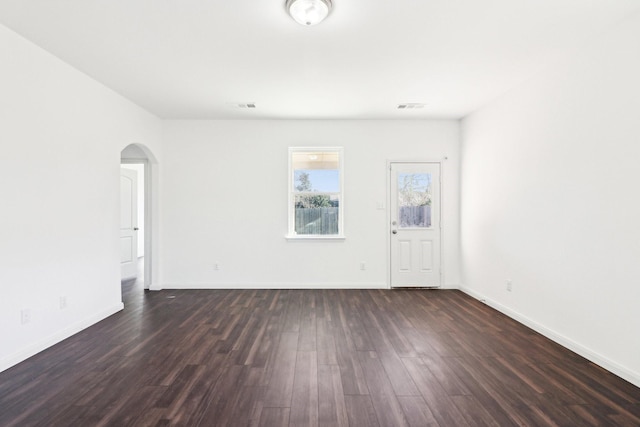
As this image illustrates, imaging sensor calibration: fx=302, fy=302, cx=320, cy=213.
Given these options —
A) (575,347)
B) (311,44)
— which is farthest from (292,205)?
(575,347)

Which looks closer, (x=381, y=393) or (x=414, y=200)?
(x=381, y=393)

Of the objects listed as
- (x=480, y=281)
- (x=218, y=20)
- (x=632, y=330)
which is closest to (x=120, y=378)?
(x=218, y=20)

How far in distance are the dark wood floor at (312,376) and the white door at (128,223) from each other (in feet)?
7.36

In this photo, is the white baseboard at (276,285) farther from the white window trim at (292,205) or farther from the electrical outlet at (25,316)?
the electrical outlet at (25,316)

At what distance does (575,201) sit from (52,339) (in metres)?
5.00

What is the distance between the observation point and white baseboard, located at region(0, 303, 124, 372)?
8.00ft

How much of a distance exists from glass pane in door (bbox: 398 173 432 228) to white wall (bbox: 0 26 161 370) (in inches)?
160

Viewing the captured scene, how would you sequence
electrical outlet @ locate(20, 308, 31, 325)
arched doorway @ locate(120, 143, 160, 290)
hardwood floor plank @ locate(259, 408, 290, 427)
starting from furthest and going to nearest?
arched doorway @ locate(120, 143, 160, 290), electrical outlet @ locate(20, 308, 31, 325), hardwood floor plank @ locate(259, 408, 290, 427)

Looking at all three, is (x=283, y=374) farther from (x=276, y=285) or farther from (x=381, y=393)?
(x=276, y=285)

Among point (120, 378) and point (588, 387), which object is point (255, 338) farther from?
point (588, 387)

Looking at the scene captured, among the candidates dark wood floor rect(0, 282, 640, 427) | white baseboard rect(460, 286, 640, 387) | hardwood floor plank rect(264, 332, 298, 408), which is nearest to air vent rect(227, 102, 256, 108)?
Answer: dark wood floor rect(0, 282, 640, 427)

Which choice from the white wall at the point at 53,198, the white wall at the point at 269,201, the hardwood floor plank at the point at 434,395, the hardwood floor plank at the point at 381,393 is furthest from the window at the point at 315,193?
the hardwood floor plank at the point at 434,395

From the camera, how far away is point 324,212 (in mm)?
4988

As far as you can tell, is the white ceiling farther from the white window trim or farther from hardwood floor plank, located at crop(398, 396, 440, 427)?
hardwood floor plank, located at crop(398, 396, 440, 427)
